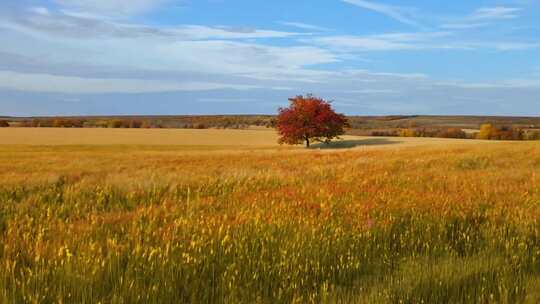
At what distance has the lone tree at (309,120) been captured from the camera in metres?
60.1

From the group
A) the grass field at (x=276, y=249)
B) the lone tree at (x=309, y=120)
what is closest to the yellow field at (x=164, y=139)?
the lone tree at (x=309, y=120)

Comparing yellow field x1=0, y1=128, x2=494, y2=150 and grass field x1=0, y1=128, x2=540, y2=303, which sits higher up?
grass field x1=0, y1=128, x2=540, y2=303

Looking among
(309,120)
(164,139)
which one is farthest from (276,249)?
(164,139)

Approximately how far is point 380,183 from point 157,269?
6695 millimetres

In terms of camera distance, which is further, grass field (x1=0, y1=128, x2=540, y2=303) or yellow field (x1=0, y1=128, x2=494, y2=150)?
yellow field (x1=0, y1=128, x2=494, y2=150)

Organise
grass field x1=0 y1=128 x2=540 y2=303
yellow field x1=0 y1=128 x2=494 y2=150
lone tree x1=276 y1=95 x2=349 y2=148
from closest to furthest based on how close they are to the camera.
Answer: grass field x1=0 y1=128 x2=540 y2=303
lone tree x1=276 y1=95 x2=349 y2=148
yellow field x1=0 y1=128 x2=494 y2=150

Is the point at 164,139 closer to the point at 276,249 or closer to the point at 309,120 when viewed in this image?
the point at 309,120

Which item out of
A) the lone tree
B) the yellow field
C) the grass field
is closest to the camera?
the grass field

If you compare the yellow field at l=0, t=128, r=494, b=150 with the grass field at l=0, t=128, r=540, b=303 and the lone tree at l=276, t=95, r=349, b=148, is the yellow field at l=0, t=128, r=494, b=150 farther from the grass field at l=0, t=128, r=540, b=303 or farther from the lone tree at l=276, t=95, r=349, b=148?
the grass field at l=0, t=128, r=540, b=303

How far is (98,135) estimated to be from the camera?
77.6 m

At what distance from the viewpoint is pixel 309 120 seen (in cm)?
6044

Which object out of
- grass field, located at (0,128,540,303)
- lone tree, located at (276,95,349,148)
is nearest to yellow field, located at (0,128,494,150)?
lone tree, located at (276,95,349,148)

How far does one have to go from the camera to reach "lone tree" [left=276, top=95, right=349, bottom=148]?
197ft

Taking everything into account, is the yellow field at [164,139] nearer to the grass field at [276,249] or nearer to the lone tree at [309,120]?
the lone tree at [309,120]
